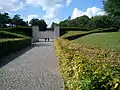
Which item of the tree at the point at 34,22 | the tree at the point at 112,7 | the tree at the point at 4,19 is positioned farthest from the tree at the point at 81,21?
the tree at the point at 112,7

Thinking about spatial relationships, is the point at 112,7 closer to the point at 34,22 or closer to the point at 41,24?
the point at 41,24

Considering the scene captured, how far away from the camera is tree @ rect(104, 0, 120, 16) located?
1513 inches

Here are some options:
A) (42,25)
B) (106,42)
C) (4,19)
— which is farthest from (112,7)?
(42,25)

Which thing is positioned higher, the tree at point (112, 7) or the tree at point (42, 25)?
the tree at point (112, 7)

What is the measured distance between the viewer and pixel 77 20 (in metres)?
99.9

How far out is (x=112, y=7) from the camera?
129 feet

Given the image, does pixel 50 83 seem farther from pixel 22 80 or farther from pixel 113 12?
pixel 113 12

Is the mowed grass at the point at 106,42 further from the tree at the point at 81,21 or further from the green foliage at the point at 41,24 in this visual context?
the green foliage at the point at 41,24

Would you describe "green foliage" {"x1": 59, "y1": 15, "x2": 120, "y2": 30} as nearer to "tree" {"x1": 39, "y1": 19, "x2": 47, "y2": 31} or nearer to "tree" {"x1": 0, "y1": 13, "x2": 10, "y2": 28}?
"tree" {"x1": 39, "y1": 19, "x2": 47, "y2": 31}

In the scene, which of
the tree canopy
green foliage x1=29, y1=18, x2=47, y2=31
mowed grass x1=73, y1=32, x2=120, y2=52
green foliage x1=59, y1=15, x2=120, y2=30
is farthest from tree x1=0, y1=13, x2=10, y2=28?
mowed grass x1=73, y1=32, x2=120, y2=52

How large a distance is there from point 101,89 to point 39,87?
4631 millimetres

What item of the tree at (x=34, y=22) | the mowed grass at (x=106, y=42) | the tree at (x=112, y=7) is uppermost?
the tree at (x=112, y=7)

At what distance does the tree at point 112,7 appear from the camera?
38438 millimetres

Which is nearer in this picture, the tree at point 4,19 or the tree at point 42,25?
the tree at point 4,19
